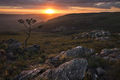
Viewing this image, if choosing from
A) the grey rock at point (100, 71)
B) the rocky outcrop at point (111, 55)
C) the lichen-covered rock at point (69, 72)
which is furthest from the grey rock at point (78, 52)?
the grey rock at point (100, 71)

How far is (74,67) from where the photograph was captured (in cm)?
1762

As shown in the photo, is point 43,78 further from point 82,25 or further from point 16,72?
point 82,25

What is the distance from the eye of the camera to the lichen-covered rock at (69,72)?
16.4 meters

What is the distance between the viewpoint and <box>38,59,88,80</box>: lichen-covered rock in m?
16.4

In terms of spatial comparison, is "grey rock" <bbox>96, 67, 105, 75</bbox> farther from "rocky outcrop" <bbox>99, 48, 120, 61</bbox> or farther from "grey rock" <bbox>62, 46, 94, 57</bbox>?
"grey rock" <bbox>62, 46, 94, 57</bbox>

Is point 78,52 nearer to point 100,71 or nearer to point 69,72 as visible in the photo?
point 100,71

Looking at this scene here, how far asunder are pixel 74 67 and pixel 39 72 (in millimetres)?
5522

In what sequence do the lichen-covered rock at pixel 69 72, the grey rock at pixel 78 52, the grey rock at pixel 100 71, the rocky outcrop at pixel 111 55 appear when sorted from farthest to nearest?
the grey rock at pixel 78 52 → the rocky outcrop at pixel 111 55 → the grey rock at pixel 100 71 → the lichen-covered rock at pixel 69 72

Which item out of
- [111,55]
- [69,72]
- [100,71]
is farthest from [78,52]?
[69,72]

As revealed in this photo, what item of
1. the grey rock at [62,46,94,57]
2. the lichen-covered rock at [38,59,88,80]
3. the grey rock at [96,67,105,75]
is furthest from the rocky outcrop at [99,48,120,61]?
the lichen-covered rock at [38,59,88,80]

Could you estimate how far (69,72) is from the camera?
16.8 m

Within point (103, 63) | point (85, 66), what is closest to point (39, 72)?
point (85, 66)

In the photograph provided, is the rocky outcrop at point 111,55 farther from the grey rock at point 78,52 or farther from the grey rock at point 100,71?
the grey rock at point 100,71

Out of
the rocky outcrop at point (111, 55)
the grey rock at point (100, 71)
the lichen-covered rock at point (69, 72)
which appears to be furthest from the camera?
the rocky outcrop at point (111, 55)
